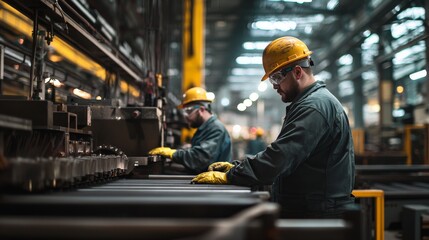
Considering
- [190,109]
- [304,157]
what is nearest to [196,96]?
[190,109]

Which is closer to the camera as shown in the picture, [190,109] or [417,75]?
[190,109]

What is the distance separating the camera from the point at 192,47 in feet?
28.3

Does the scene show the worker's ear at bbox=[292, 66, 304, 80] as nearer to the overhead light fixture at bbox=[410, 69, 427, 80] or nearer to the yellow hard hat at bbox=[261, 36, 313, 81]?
the yellow hard hat at bbox=[261, 36, 313, 81]

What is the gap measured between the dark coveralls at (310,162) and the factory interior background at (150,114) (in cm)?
20

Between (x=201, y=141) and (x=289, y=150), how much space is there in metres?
2.01

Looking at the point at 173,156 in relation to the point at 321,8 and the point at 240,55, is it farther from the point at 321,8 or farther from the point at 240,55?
the point at 240,55

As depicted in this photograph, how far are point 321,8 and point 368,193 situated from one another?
7.61 meters

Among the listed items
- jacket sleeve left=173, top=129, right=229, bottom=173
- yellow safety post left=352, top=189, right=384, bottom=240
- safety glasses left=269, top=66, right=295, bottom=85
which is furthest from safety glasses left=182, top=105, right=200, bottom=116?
safety glasses left=269, top=66, right=295, bottom=85

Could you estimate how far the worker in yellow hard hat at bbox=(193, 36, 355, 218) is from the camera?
2.13 m

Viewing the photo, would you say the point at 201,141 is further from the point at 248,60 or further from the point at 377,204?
the point at 248,60

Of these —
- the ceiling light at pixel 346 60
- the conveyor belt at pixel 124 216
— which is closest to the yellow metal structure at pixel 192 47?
the ceiling light at pixel 346 60

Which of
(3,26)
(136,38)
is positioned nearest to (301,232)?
(3,26)

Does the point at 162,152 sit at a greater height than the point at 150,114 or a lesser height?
lesser

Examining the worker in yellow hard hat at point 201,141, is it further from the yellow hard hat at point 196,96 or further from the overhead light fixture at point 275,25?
the overhead light fixture at point 275,25
